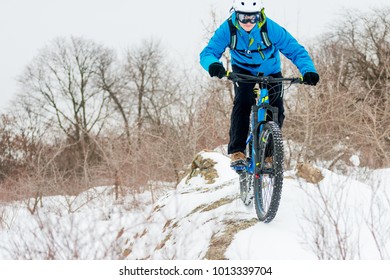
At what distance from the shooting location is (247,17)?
14.3 feet

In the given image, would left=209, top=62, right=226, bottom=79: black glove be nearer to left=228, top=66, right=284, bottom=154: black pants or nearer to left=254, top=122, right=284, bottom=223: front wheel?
left=228, top=66, right=284, bottom=154: black pants

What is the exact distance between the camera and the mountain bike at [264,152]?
159 inches

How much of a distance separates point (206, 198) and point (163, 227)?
2.24 feet

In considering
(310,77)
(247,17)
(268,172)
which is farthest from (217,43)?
(268,172)

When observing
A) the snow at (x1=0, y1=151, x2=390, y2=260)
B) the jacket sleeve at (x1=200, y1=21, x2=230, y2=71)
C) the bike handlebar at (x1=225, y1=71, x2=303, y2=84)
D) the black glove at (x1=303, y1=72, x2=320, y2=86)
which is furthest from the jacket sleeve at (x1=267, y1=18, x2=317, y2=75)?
the snow at (x1=0, y1=151, x2=390, y2=260)

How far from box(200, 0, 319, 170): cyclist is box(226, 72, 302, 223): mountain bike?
0.42 feet

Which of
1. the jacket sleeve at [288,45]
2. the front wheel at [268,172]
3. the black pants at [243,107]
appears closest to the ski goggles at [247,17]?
the jacket sleeve at [288,45]

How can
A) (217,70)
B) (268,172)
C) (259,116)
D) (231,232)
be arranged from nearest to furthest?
(268,172), (217,70), (231,232), (259,116)

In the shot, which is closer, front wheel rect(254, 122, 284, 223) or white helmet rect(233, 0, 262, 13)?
front wheel rect(254, 122, 284, 223)

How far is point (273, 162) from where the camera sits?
13.4ft

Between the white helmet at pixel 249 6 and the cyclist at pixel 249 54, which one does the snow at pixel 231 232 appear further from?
the white helmet at pixel 249 6

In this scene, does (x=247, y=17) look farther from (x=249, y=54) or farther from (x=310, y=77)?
(x=310, y=77)

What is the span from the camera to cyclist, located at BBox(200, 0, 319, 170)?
4348 mm

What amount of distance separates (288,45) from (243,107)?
775 mm
